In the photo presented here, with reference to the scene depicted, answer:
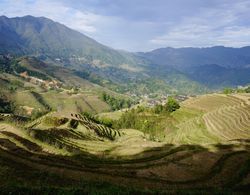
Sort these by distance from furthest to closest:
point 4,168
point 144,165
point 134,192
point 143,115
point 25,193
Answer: point 143,115 < point 144,165 < point 4,168 < point 134,192 < point 25,193

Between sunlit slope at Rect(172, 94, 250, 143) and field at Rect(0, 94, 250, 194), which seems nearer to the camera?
field at Rect(0, 94, 250, 194)

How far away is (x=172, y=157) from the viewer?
2418 inches

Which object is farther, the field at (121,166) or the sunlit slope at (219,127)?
the sunlit slope at (219,127)

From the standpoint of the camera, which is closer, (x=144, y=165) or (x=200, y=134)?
(x=144, y=165)

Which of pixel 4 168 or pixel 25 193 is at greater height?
pixel 25 193

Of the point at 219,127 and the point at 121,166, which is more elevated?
the point at 121,166

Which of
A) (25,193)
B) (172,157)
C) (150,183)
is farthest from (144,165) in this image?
(25,193)

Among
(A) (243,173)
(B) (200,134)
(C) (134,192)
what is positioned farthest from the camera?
(B) (200,134)

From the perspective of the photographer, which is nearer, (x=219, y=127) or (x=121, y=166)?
(x=121, y=166)

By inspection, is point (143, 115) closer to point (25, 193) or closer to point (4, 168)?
point (4, 168)

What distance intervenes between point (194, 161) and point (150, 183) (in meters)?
14.9

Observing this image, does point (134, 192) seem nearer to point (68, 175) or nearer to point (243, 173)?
point (68, 175)

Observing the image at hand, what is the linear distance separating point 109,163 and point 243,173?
76.0ft

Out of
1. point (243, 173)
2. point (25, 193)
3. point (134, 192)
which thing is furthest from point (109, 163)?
point (25, 193)
